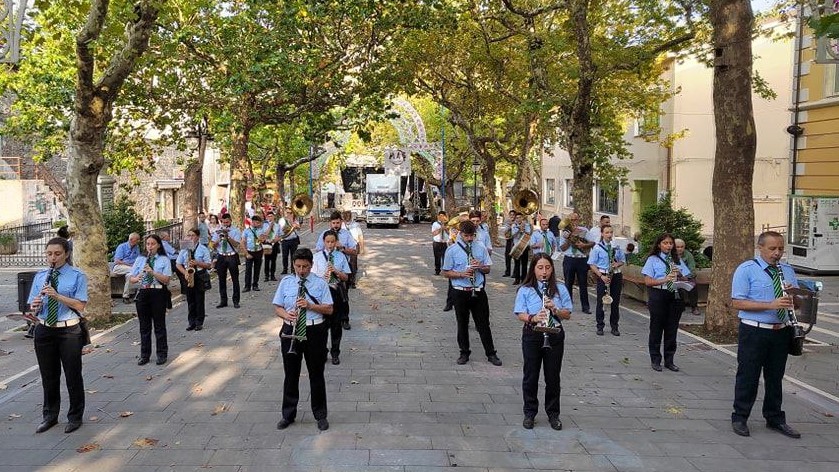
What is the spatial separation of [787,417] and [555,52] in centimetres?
1175

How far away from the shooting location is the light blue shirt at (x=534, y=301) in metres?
5.87

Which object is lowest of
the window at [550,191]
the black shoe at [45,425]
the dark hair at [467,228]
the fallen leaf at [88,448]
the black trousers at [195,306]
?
the fallen leaf at [88,448]

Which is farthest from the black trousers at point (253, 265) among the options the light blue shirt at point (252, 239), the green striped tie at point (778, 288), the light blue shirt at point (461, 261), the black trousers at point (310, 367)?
the green striped tie at point (778, 288)

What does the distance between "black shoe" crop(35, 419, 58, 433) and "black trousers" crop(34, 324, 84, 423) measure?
3 cm

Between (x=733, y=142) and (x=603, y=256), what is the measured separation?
2.43 m

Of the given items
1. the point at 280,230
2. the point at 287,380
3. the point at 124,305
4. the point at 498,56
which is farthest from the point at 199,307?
the point at 498,56

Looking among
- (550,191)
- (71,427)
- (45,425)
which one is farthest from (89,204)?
(550,191)

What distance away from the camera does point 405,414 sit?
20.6 ft

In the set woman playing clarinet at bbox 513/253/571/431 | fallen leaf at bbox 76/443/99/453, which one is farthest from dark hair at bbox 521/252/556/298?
fallen leaf at bbox 76/443/99/453

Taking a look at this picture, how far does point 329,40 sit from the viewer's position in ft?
Answer: 57.4

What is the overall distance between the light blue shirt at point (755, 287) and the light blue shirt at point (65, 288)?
19.2 feet

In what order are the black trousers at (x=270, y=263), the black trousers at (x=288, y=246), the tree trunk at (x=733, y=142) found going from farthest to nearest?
the black trousers at (x=270, y=263) < the black trousers at (x=288, y=246) < the tree trunk at (x=733, y=142)

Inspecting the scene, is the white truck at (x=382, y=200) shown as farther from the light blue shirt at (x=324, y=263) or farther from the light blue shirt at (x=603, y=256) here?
the light blue shirt at (x=324, y=263)

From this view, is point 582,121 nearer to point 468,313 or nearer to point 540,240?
point 540,240
